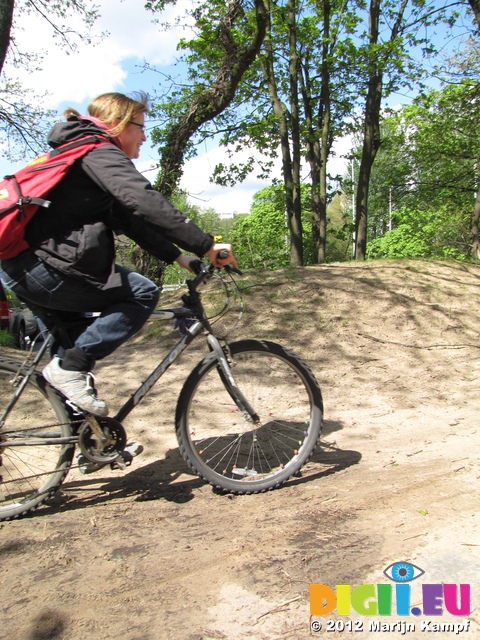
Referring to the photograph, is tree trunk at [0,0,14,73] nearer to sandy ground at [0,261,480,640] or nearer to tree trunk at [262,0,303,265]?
sandy ground at [0,261,480,640]

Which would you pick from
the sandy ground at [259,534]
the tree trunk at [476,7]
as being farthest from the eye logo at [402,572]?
the tree trunk at [476,7]

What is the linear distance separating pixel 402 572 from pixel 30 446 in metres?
2.03

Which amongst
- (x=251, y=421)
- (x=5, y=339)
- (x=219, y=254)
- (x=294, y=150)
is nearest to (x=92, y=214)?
(x=219, y=254)

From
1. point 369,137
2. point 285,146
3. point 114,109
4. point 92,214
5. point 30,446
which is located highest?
point 285,146

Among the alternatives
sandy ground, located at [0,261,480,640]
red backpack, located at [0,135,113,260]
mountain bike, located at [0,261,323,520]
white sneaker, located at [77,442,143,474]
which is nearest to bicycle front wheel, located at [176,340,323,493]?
mountain bike, located at [0,261,323,520]

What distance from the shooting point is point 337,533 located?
2.31 meters

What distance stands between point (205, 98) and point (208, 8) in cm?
409

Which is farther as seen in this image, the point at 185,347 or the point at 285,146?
the point at 285,146

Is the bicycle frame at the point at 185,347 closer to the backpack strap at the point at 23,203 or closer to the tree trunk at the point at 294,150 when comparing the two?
the backpack strap at the point at 23,203

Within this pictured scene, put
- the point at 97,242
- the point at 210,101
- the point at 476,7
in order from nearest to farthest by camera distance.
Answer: the point at 97,242 → the point at 210,101 → the point at 476,7

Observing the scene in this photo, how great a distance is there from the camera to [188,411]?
291 cm

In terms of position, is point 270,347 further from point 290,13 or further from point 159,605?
point 290,13

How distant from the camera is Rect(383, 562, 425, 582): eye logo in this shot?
190cm

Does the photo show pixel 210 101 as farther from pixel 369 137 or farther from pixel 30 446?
pixel 30 446
